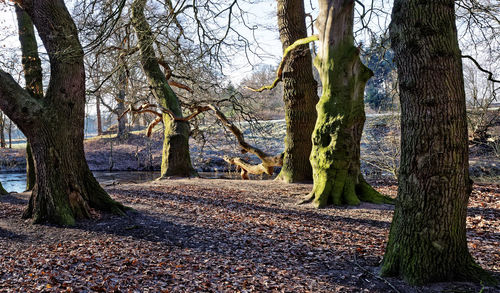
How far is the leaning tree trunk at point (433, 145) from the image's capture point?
11.3ft

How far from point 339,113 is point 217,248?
412cm

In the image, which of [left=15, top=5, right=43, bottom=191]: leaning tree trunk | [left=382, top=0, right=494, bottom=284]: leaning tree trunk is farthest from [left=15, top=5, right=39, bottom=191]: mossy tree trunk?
[left=382, top=0, right=494, bottom=284]: leaning tree trunk

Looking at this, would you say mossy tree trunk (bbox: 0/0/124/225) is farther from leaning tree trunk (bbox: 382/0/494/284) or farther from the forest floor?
leaning tree trunk (bbox: 382/0/494/284)

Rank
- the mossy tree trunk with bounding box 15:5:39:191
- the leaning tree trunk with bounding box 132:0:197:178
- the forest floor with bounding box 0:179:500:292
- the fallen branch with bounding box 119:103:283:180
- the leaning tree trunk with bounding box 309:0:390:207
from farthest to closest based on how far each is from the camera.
A: the leaning tree trunk with bounding box 132:0:197:178 → the fallen branch with bounding box 119:103:283:180 → the mossy tree trunk with bounding box 15:5:39:191 → the leaning tree trunk with bounding box 309:0:390:207 → the forest floor with bounding box 0:179:500:292

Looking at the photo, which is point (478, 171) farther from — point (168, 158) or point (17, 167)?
A: point (17, 167)

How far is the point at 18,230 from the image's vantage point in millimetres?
5820

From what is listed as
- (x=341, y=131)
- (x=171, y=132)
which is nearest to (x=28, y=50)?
(x=171, y=132)

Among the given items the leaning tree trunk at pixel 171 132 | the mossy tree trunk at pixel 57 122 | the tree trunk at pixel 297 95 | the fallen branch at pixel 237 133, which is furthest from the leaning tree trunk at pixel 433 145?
the leaning tree trunk at pixel 171 132

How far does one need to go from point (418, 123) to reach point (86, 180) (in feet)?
18.9

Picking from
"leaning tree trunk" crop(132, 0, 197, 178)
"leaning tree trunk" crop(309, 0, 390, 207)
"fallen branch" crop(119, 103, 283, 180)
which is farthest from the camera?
"leaning tree trunk" crop(132, 0, 197, 178)

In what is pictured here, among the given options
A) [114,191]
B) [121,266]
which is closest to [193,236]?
[121,266]

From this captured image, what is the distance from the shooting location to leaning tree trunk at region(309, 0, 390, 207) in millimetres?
7609

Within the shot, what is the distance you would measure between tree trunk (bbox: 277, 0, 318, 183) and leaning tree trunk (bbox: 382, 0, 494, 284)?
627 centimetres

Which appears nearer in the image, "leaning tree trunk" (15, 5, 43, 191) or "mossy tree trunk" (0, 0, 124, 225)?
"mossy tree trunk" (0, 0, 124, 225)
